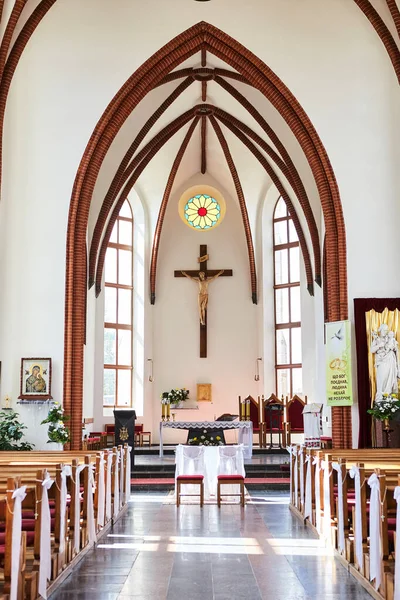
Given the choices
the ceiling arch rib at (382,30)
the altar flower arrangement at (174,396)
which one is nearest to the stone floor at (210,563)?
the ceiling arch rib at (382,30)

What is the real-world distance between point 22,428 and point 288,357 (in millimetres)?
10699

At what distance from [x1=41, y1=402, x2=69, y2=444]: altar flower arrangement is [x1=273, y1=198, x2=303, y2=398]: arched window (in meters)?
9.86

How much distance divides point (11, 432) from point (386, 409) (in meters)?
7.04

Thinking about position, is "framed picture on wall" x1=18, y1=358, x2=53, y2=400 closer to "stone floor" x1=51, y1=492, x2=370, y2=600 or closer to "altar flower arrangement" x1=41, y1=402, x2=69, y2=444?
"altar flower arrangement" x1=41, y1=402, x2=69, y2=444

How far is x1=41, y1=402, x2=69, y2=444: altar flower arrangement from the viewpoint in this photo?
13.7 metres

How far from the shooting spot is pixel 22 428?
13.9 metres

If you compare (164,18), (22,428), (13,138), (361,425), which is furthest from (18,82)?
(361,425)

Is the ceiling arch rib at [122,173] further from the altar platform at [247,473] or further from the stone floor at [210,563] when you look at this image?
the stone floor at [210,563]

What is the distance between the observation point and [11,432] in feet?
44.3

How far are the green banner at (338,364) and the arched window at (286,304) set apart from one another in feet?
25.9

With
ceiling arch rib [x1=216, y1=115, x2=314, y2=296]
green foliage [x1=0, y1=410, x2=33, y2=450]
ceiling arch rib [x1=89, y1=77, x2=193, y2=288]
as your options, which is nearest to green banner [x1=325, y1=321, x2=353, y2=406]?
green foliage [x1=0, y1=410, x2=33, y2=450]

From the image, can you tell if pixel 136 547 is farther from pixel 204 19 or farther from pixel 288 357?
pixel 288 357

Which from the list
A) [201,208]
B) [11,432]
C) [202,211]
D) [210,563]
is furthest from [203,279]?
[210,563]

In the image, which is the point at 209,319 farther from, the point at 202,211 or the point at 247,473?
the point at 247,473
